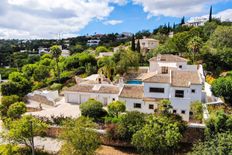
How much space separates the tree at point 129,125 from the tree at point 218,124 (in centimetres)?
701

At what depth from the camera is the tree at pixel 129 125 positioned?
2541 centimetres

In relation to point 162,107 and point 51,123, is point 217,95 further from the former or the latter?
point 51,123

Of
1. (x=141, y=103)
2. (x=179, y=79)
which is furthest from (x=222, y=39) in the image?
(x=141, y=103)

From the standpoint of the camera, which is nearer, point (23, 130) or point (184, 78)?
point (23, 130)

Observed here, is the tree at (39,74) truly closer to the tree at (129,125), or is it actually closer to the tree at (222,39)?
the tree at (222,39)

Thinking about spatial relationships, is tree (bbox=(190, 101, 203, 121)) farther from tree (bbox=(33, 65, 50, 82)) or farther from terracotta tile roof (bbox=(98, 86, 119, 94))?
tree (bbox=(33, 65, 50, 82))

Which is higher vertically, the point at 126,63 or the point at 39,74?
the point at 126,63

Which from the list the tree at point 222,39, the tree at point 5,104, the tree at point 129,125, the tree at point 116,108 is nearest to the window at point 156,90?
the tree at point 116,108

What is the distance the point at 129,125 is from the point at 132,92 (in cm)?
887

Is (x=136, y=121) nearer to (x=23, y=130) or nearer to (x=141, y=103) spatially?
(x=141, y=103)

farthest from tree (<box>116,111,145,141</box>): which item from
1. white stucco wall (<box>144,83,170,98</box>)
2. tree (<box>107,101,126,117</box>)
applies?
white stucco wall (<box>144,83,170,98</box>)

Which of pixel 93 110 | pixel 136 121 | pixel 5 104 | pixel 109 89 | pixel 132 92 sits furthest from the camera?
pixel 109 89

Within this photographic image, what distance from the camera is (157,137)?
22.6 metres

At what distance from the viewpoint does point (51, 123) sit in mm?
29891
